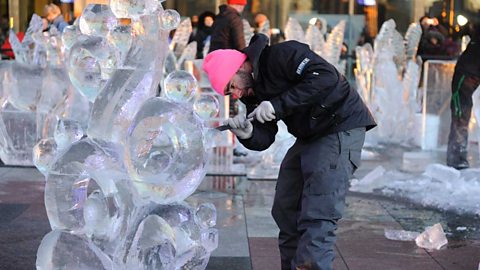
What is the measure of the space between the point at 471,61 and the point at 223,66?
517 centimetres

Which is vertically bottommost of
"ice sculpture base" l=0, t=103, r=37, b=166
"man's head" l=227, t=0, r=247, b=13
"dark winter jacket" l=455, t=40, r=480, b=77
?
"ice sculpture base" l=0, t=103, r=37, b=166

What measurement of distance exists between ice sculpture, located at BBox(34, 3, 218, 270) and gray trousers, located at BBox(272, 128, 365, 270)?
452 millimetres

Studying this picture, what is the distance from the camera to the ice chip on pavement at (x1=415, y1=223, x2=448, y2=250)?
5.25 meters

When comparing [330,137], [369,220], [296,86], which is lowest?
[369,220]

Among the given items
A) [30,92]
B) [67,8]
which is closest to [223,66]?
[30,92]

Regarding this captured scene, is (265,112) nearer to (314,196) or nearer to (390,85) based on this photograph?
(314,196)

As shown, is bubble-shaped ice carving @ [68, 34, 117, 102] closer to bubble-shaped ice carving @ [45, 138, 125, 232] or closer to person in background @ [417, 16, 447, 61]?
bubble-shaped ice carving @ [45, 138, 125, 232]

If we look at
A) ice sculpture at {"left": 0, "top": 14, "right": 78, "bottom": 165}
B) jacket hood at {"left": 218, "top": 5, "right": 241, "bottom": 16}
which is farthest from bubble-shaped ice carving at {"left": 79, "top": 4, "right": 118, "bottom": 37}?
jacket hood at {"left": 218, "top": 5, "right": 241, "bottom": 16}

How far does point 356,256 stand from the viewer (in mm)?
5039

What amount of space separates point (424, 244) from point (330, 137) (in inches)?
69.7

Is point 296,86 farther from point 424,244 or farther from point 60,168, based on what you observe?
point 424,244

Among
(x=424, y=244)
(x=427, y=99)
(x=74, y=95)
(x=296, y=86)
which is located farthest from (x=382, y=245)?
(x=427, y=99)

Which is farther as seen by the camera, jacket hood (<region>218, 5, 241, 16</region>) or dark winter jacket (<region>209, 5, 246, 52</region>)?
jacket hood (<region>218, 5, 241, 16</region>)

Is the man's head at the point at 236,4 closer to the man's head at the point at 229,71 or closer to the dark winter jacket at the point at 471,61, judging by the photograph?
the dark winter jacket at the point at 471,61
